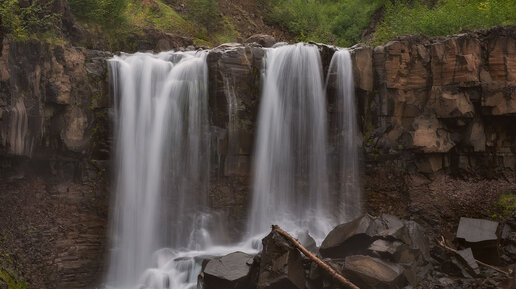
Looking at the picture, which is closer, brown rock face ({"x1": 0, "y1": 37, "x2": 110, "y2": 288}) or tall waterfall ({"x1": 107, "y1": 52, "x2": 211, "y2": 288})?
brown rock face ({"x1": 0, "y1": 37, "x2": 110, "y2": 288})

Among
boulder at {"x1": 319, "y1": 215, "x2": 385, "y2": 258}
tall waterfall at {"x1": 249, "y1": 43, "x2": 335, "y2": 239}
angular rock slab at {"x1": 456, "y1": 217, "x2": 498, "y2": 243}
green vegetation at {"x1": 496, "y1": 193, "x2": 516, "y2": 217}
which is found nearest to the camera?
boulder at {"x1": 319, "y1": 215, "x2": 385, "y2": 258}

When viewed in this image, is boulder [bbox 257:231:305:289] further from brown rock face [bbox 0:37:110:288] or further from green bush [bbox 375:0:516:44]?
green bush [bbox 375:0:516:44]

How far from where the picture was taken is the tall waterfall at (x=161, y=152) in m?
13.8

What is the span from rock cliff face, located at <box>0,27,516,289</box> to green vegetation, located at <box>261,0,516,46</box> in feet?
8.95

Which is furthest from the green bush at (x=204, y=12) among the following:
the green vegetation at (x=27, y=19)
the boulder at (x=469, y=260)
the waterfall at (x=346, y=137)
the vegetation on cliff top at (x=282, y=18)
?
the boulder at (x=469, y=260)

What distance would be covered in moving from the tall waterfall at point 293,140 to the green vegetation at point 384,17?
18.1 feet

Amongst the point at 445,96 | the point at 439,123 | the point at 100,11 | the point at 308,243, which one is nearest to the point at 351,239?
the point at 308,243

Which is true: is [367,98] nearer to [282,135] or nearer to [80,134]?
[282,135]

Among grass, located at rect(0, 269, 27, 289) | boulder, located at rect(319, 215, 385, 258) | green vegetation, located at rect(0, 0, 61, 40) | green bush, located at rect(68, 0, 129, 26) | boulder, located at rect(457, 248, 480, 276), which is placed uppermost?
green bush, located at rect(68, 0, 129, 26)

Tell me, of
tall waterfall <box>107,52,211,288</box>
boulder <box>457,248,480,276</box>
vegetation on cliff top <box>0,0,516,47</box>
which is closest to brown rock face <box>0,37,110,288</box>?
tall waterfall <box>107,52,211,288</box>

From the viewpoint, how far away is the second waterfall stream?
13.8 m

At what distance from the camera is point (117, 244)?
1340 cm

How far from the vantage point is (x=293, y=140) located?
14.7m

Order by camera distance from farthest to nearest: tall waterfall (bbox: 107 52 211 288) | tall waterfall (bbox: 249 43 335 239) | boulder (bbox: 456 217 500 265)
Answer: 1. tall waterfall (bbox: 249 43 335 239)
2. tall waterfall (bbox: 107 52 211 288)
3. boulder (bbox: 456 217 500 265)
